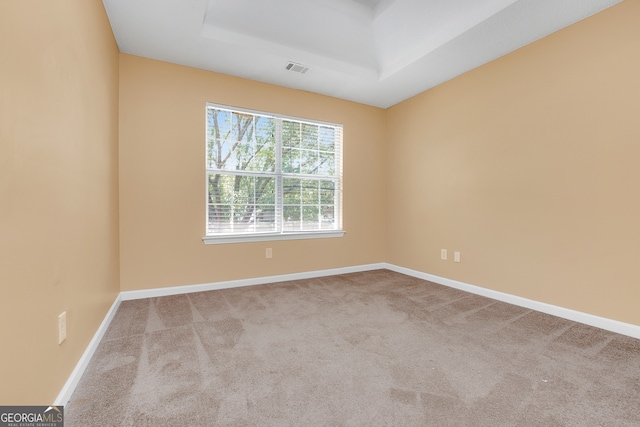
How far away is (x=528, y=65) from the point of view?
269cm

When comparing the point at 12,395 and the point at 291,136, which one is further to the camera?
the point at 291,136

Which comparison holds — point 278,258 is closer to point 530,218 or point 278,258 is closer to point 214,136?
point 214,136

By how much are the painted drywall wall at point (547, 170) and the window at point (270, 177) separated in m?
1.38

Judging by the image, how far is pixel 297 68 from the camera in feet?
10.4

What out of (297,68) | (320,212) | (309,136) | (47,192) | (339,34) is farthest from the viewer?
(320,212)

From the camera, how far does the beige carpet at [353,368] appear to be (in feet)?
4.29

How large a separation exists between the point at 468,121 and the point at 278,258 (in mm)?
2825

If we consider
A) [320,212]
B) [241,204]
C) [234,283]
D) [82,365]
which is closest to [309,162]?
[320,212]

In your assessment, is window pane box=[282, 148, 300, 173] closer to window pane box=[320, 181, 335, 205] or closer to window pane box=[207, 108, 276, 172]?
window pane box=[207, 108, 276, 172]

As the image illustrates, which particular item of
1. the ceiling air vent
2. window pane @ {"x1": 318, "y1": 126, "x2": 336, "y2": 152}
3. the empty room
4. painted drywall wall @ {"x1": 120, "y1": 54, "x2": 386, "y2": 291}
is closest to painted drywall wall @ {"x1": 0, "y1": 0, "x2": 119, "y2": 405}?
the empty room

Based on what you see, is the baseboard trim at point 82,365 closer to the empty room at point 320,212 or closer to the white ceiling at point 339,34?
the empty room at point 320,212

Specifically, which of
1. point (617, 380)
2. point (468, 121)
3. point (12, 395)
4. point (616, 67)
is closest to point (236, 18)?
point (468, 121)

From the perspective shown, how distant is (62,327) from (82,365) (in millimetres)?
410

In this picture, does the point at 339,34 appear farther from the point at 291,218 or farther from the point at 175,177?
the point at 175,177
